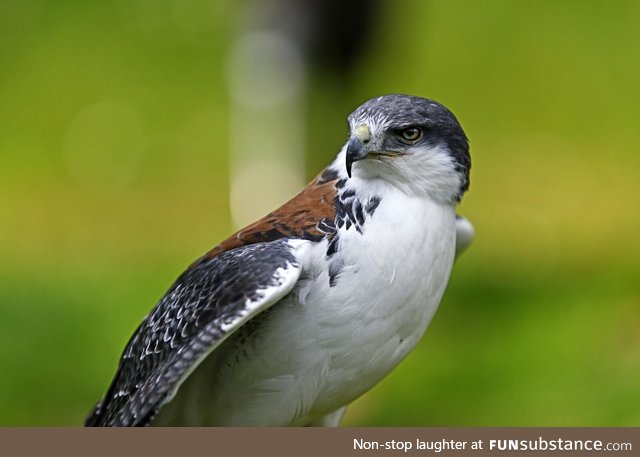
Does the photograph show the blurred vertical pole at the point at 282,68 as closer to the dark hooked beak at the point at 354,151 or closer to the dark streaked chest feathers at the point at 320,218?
the dark streaked chest feathers at the point at 320,218

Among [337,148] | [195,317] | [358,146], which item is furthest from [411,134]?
[337,148]

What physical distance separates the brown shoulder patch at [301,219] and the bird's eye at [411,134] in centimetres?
37

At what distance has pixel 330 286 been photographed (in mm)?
4277

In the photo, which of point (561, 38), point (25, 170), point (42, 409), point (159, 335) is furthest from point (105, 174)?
point (159, 335)

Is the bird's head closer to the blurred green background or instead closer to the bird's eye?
the bird's eye

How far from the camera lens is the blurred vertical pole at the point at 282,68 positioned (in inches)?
352

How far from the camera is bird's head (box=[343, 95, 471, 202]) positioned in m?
4.22

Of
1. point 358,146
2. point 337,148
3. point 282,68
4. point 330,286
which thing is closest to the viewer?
point 358,146

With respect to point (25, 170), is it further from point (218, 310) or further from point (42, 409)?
point (218, 310)

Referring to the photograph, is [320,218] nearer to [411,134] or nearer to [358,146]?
[358,146]

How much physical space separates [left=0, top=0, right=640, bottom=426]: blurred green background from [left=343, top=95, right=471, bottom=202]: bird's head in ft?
11.5

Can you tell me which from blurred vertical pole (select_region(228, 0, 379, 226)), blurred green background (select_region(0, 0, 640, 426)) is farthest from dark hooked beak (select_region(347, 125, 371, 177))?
blurred vertical pole (select_region(228, 0, 379, 226))

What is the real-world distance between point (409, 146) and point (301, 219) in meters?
0.49

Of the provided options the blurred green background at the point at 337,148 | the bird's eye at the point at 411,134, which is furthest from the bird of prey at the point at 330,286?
the blurred green background at the point at 337,148
